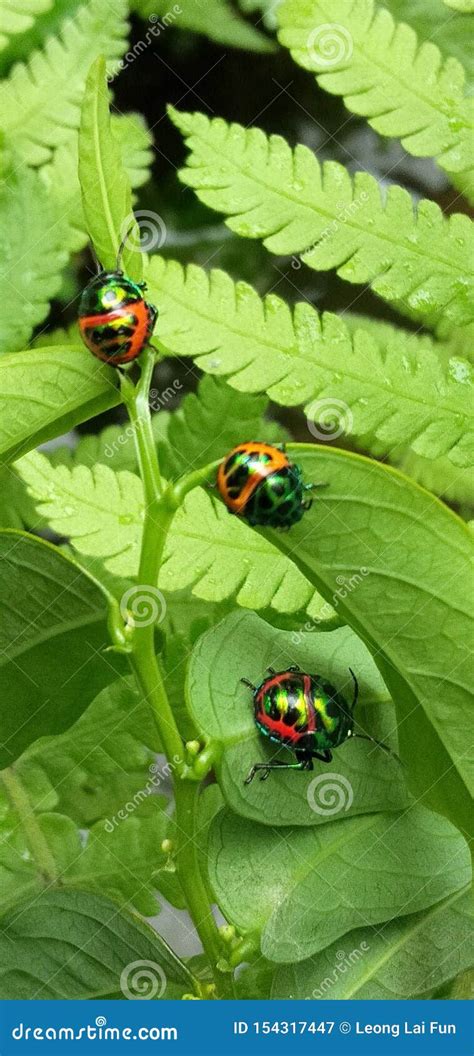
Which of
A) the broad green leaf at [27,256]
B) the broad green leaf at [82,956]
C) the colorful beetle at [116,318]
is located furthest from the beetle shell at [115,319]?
the broad green leaf at [82,956]

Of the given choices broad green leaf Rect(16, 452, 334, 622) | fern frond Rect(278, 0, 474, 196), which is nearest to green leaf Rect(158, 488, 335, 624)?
broad green leaf Rect(16, 452, 334, 622)

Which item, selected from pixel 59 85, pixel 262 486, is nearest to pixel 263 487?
pixel 262 486

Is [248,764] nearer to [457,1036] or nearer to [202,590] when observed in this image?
[202,590]

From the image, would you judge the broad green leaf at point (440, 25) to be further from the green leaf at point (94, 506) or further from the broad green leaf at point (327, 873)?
the broad green leaf at point (327, 873)

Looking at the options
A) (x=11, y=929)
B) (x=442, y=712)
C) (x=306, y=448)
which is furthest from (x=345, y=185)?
(x=11, y=929)

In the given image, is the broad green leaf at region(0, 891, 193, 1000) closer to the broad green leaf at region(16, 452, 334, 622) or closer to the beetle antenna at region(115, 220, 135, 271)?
the broad green leaf at region(16, 452, 334, 622)

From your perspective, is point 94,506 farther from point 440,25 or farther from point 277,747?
point 440,25

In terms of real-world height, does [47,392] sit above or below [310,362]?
below
